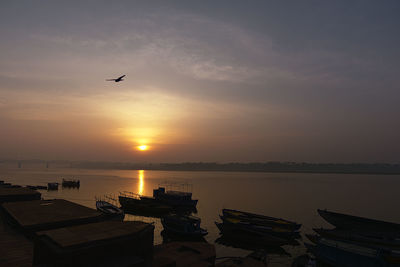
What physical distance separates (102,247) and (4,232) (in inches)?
672

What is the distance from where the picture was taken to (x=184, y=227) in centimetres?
4528

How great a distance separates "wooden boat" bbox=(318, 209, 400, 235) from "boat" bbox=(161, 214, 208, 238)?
112 feet

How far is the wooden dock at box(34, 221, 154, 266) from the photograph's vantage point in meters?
17.7

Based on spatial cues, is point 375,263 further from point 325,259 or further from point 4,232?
point 4,232

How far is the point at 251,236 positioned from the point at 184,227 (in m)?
12.2

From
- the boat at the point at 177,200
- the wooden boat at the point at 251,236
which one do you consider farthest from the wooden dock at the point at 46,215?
the boat at the point at 177,200

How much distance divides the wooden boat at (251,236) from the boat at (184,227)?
5626 millimetres

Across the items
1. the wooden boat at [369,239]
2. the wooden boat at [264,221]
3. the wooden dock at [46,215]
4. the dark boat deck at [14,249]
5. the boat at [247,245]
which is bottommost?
the boat at [247,245]

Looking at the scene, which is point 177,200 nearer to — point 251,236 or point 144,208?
point 144,208

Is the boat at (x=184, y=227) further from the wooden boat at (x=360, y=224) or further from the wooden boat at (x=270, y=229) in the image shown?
the wooden boat at (x=360, y=224)

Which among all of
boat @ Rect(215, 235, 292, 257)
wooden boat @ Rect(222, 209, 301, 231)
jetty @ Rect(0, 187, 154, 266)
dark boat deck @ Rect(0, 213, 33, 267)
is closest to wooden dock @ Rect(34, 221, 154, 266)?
jetty @ Rect(0, 187, 154, 266)

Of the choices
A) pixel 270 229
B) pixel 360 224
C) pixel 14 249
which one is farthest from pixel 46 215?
pixel 360 224

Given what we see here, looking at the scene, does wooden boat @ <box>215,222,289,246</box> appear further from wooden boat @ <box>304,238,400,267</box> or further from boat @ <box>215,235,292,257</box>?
wooden boat @ <box>304,238,400,267</box>

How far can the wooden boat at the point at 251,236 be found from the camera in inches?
1738
